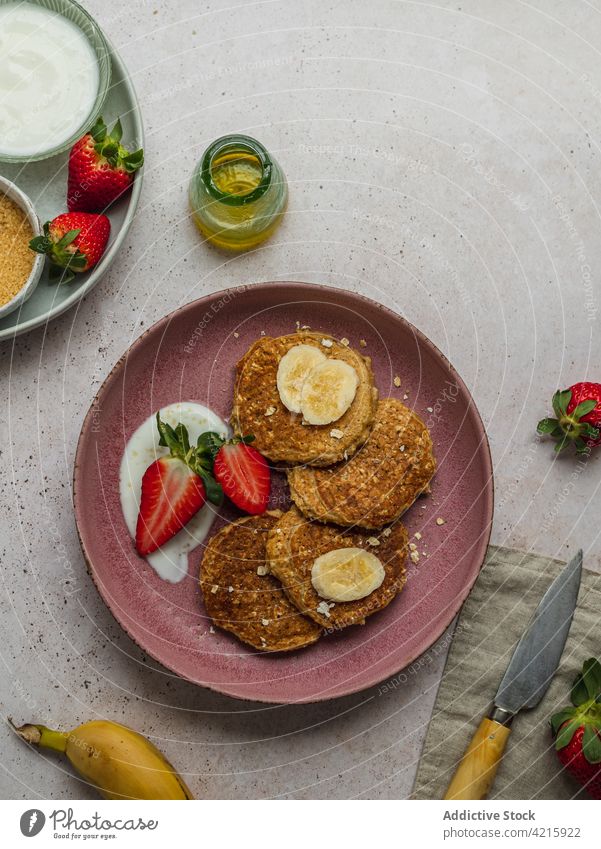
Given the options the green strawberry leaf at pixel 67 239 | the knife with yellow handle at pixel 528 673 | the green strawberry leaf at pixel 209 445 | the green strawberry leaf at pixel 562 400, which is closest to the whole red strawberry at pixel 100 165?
the green strawberry leaf at pixel 67 239

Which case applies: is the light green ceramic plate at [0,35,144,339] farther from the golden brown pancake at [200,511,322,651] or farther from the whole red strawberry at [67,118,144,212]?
the golden brown pancake at [200,511,322,651]

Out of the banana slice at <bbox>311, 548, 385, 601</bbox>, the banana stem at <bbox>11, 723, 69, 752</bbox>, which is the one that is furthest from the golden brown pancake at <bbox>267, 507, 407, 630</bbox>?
the banana stem at <bbox>11, 723, 69, 752</bbox>

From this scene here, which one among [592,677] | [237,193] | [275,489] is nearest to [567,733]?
[592,677]

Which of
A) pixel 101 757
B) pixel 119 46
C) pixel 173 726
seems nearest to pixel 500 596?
pixel 173 726

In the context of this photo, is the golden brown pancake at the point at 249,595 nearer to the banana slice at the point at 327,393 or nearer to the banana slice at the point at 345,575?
the banana slice at the point at 345,575

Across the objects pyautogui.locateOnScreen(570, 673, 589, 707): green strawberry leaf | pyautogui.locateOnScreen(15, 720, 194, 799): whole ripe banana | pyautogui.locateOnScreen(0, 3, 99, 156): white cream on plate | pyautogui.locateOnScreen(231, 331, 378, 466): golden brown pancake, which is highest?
pyautogui.locateOnScreen(0, 3, 99, 156): white cream on plate

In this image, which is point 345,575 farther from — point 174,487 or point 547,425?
point 547,425
